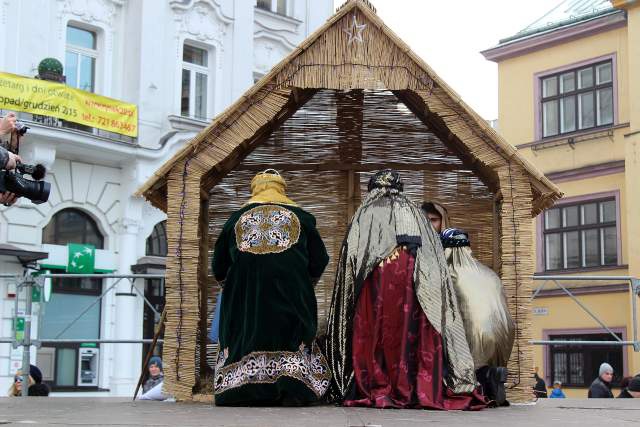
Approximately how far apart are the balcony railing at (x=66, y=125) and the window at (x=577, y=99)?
9.06 m

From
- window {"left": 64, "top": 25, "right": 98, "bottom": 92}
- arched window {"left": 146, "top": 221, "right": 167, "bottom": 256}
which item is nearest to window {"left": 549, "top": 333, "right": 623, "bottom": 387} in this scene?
arched window {"left": 146, "top": 221, "right": 167, "bottom": 256}

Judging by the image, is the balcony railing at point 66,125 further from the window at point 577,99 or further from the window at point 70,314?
the window at point 577,99

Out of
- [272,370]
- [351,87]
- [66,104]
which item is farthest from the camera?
[66,104]

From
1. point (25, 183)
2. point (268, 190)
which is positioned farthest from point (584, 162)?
point (25, 183)

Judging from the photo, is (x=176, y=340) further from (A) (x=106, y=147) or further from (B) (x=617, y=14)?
(B) (x=617, y=14)

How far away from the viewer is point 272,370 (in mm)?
7766

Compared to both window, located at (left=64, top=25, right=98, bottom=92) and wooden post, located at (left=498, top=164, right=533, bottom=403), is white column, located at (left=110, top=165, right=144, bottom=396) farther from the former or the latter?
wooden post, located at (left=498, top=164, right=533, bottom=403)

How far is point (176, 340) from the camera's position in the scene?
8547 millimetres

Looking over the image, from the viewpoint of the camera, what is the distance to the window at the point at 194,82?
22.9 meters

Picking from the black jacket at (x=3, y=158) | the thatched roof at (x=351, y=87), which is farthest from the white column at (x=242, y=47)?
the black jacket at (x=3, y=158)

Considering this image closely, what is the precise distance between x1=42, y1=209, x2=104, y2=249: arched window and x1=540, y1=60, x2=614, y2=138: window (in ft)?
32.3

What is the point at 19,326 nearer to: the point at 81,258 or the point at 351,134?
the point at 351,134

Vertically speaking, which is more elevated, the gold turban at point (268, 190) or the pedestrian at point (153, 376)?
the gold turban at point (268, 190)

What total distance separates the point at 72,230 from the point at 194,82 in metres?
4.12
